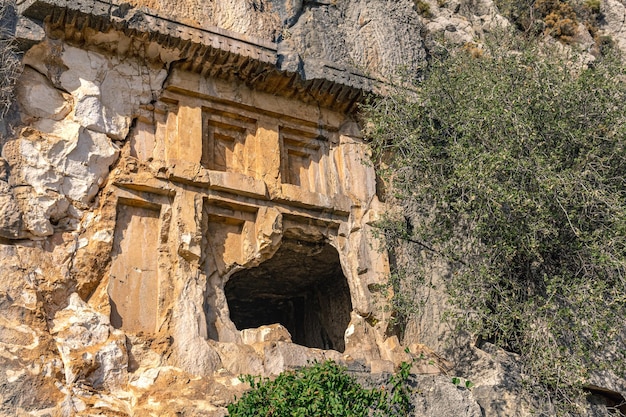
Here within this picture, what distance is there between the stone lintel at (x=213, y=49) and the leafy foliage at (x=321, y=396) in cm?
327

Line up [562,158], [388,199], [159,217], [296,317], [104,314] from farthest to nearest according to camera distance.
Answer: [296,317], [388,199], [562,158], [159,217], [104,314]

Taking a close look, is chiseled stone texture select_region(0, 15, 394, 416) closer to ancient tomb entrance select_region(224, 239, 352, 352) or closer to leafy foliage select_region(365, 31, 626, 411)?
ancient tomb entrance select_region(224, 239, 352, 352)

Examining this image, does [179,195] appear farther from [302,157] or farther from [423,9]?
[423,9]

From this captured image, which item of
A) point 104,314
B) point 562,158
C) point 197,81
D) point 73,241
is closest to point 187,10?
point 197,81

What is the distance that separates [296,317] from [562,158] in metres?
4.52

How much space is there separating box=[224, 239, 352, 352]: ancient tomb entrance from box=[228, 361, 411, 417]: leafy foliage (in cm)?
300

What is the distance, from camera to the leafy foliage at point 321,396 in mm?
6574

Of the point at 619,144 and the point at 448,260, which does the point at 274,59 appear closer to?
the point at 448,260

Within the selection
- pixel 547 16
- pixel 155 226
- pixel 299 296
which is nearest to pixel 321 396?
pixel 155 226

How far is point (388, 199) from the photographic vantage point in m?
9.62

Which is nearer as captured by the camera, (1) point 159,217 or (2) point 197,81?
(1) point 159,217

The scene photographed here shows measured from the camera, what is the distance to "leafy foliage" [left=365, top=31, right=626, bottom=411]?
814 centimetres

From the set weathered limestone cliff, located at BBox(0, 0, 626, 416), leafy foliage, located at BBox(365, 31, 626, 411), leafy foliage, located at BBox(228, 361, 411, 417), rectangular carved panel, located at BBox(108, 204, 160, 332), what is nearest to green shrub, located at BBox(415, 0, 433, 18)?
weathered limestone cliff, located at BBox(0, 0, 626, 416)

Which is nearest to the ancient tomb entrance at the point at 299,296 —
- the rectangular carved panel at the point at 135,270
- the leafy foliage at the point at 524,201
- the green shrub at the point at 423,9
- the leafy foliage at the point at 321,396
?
the leafy foliage at the point at 524,201
